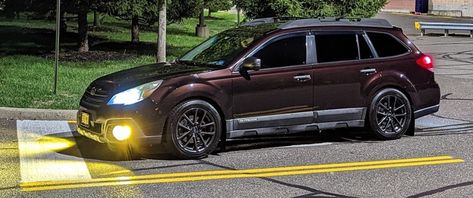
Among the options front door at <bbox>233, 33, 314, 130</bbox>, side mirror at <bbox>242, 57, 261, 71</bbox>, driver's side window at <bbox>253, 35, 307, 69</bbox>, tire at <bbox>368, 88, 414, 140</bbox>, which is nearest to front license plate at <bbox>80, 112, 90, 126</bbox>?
front door at <bbox>233, 33, 314, 130</bbox>

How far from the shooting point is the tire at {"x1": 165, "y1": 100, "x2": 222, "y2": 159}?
22.5 feet

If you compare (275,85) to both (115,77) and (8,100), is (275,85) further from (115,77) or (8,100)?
(8,100)

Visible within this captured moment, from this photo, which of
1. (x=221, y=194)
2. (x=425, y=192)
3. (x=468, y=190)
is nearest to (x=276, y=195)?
(x=221, y=194)

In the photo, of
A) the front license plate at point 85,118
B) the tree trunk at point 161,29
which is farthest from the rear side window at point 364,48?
the tree trunk at point 161,29

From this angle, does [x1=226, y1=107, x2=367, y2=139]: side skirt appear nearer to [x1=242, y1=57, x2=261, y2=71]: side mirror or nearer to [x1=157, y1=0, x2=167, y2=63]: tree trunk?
[x1=242, y1=57, x2=261, y2=71]: side mirror

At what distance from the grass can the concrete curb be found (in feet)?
0.87

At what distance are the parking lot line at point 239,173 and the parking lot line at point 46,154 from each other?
240 millimetres

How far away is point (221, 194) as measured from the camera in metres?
5.54

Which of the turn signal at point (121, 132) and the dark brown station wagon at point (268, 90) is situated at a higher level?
the dark brown station wagon at point (268, 90)

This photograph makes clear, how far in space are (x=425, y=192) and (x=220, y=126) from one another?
2.51 meters

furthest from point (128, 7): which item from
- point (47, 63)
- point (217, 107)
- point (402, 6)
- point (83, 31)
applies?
point (402, 6)

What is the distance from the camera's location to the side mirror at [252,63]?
23.2 feet

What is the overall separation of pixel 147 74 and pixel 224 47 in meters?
1.17

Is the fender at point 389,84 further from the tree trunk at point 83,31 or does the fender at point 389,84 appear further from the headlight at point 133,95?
the tree trunk at point 83,31
